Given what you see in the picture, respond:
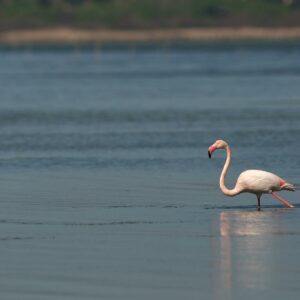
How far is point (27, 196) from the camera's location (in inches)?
758

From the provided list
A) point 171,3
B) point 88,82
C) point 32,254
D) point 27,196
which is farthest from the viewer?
point 171,3

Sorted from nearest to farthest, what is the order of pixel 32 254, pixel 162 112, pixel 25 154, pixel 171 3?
pixel 32 254 → pixel 25 154 → pixel 162 112 → pixel 171 3

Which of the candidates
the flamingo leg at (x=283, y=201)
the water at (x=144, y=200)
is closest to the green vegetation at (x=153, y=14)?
the water at (x=144, y=200)

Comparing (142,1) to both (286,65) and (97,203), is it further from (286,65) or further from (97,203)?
(97,203)

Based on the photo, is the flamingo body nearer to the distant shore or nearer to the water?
the water

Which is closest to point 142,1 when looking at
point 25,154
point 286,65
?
point 286,65

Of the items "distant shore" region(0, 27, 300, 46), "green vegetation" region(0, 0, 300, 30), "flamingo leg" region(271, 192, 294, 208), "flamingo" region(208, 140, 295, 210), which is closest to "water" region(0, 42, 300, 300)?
"flamingo leg" region(271, 192, 294, 208)

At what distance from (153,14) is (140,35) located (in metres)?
3.12

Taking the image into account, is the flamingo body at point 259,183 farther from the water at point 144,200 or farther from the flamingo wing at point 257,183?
the water at point 144,200

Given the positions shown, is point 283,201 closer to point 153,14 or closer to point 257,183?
point 257,183

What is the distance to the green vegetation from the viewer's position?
426ft

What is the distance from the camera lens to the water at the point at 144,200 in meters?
13.1

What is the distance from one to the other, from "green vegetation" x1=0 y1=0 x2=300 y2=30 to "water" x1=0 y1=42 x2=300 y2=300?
8499 centimetres

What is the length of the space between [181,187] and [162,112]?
16913 mm
